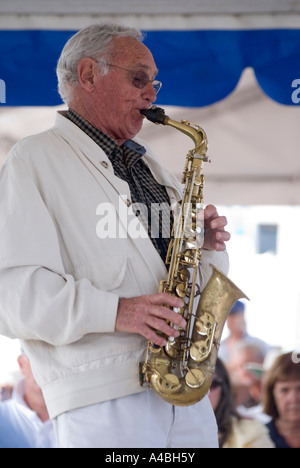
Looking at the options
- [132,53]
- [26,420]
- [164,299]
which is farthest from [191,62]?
[26,420]

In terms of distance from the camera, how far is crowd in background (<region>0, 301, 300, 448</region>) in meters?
3.31

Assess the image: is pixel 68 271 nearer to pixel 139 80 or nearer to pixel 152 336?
pixel 152 336

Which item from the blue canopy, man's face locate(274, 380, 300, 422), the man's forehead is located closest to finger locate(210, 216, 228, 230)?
the man's forehead

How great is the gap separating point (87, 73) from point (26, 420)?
2021 millimetres

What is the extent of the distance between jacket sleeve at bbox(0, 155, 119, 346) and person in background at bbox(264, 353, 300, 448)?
6.46 feet

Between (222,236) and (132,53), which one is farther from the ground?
(132,53)

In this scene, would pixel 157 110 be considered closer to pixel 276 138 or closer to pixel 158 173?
pixel 158 173

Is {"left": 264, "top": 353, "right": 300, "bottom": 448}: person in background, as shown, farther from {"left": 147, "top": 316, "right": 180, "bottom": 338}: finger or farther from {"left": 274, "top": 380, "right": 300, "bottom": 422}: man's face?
{"left": 147, "top": 316, "right": 180, "bottom": 338}: finger

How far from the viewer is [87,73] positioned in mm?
2027

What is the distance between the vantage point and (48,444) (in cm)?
328

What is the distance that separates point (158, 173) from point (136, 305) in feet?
1.90

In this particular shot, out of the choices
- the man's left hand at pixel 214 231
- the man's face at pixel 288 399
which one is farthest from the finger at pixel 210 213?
the man's face at pixel 288 399

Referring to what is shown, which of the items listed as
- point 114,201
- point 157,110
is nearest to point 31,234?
point 114,201

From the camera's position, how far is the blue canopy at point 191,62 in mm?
3115
